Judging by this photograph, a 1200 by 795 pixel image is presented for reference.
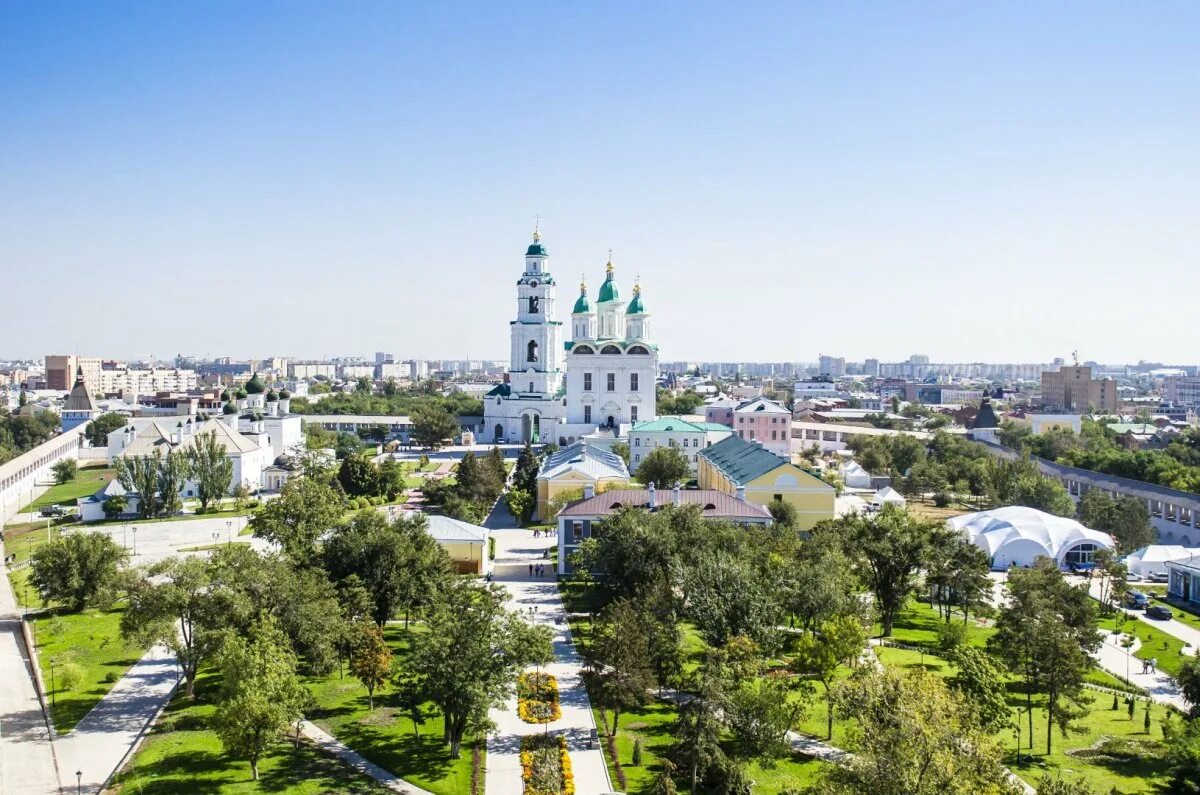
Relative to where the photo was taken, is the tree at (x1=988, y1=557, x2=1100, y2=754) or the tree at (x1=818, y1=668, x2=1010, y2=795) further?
the tree at (x1=988, y1=557, x2=1100, y2=754)

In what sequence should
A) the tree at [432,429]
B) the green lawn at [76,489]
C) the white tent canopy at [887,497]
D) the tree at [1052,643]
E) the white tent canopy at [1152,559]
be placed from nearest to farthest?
the tree at [1052,643], the white tent canopy at [1152,559], the white tent canopy at [887,497], the green lawn at [76,489], the tree at [432,429]

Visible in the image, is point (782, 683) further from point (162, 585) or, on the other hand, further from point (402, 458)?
point (402, 458)

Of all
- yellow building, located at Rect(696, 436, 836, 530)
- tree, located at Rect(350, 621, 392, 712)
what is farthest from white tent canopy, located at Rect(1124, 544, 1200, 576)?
tree, located at Rect(350, 621, 392, 712)

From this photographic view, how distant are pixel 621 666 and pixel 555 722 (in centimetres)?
249

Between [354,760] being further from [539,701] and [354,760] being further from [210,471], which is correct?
[210,471]

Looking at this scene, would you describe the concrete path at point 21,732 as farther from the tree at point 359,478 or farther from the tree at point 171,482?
the tree at point 359,478

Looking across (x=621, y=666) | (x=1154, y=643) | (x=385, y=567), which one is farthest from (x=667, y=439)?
(x=621, y=666)

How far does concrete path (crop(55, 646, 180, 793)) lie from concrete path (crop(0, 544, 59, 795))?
0.97ft

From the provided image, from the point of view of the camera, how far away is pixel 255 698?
16.4 meters

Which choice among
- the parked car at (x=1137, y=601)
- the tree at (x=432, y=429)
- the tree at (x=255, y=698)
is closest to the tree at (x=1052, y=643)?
the parked car at (x=1137, y=601)

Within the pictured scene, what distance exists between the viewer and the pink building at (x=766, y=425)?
63.8m

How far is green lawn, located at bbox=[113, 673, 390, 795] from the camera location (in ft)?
54.4

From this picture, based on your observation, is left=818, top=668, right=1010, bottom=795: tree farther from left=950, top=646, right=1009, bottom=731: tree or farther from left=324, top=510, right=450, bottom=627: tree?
left=324, top=510, right=450, bottom=627: tree

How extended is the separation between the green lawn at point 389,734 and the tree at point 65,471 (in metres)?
46.2
